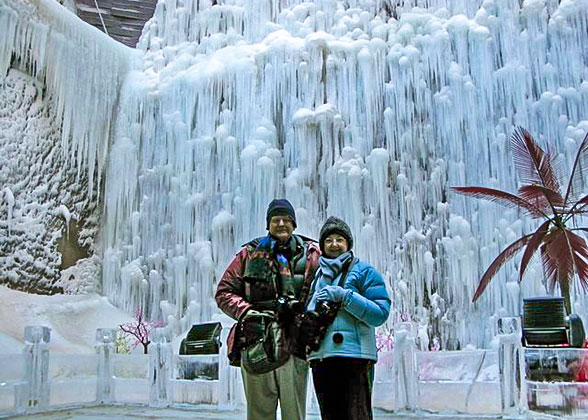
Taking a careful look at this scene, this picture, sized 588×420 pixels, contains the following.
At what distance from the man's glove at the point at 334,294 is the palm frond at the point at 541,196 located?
7.15 meters

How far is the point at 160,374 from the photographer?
23.9 feet

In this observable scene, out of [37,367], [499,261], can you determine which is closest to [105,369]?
[37,367]

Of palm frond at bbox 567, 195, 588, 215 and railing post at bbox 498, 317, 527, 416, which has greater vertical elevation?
palm frond at bbox 567, 195, 588, 215

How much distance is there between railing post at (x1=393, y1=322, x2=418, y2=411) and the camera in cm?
622

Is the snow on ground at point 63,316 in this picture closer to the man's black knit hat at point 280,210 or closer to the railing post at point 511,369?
the railing post at point 511,369

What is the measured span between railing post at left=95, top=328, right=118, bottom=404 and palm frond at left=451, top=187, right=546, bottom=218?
17.1 ft

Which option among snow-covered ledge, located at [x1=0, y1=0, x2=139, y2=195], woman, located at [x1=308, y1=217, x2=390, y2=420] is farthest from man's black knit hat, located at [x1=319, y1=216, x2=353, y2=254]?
snow-covered ledge, located at [x1=0, y1=0, x2=139, y2=195]

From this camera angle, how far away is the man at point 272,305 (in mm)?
2781

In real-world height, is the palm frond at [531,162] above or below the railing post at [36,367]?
above

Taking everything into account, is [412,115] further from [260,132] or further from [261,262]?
[261,262]

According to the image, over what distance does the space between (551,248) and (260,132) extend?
16.1 ft

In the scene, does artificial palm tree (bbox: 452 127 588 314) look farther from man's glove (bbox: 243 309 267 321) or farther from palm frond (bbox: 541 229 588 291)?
man's glove (bbox: 243 309 267 321)

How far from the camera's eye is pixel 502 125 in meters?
10.6

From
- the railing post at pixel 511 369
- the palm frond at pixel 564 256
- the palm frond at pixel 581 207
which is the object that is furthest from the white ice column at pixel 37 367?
the palm frond at pixel 581 207
